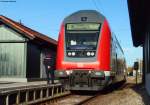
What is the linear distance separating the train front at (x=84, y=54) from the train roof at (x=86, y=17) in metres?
0.05

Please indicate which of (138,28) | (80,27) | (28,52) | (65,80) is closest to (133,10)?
(80,27)

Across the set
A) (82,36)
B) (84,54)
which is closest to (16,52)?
(82,36)

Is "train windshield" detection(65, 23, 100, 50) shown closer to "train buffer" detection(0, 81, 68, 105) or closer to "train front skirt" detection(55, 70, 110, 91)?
"train front skirt" detection(55, 70, 110, 91)

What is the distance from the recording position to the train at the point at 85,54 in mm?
20609

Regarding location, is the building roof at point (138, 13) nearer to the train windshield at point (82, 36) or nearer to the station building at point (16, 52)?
the train windshield at point (82, 36)

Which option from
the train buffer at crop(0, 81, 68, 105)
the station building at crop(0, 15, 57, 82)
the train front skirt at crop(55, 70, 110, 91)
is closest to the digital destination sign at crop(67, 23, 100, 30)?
the train front skirt at crop(55, 70, 110, 91)

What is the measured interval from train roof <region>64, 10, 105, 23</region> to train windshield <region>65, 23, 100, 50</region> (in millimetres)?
302

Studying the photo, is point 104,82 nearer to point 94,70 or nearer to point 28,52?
point 94,70

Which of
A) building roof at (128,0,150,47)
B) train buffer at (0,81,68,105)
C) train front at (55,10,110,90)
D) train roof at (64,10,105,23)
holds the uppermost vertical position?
building roof at (128,0,150,47)

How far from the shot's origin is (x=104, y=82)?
20.7 metres

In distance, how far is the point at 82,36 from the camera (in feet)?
69.6

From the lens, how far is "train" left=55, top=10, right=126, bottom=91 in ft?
67.6

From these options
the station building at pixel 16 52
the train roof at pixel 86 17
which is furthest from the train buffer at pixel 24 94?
the station building at pixel 16 52

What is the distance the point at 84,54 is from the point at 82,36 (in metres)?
0.91
